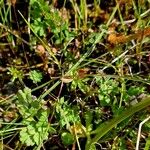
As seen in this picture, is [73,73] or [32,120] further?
[73,73]

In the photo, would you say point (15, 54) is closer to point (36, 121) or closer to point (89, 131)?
point (36, 121)

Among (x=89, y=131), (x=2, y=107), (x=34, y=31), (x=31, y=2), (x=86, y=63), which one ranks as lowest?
(x=89, y=131)

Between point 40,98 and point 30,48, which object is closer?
point 40,98

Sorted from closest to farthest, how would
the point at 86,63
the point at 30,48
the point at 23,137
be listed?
the point at 23,137, the point at 86,63, the point at 30,48

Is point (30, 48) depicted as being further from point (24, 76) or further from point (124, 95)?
point (124, 95)

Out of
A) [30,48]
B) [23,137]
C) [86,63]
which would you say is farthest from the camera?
[30,48]

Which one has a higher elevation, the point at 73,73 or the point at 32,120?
the point at 73,73

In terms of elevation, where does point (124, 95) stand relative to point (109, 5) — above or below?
below

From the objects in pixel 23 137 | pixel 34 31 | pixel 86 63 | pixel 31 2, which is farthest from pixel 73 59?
pixel 23 137
